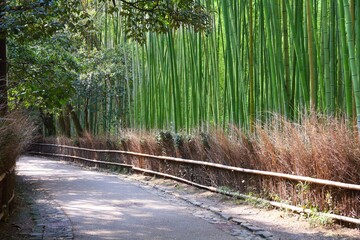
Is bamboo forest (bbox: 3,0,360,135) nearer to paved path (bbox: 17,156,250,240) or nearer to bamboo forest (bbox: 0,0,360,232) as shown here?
bamboo forest (bbox: 0,0,360,232)

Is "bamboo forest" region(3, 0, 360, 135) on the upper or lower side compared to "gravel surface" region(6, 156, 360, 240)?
upper

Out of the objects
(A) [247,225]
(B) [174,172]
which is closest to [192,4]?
(A) [247,225]

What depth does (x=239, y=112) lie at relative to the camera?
8.96 metres

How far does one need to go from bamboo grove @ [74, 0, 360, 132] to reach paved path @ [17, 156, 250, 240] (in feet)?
5.85

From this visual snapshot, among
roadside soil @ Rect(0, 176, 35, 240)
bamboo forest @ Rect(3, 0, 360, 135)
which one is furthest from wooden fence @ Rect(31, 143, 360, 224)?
roadside soil @ Rect(0, 176, 35, 240)

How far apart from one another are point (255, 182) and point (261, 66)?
192 cm

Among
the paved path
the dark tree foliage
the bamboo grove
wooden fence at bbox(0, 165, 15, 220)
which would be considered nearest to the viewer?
the paved path

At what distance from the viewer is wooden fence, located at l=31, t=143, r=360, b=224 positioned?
5445 millimetres

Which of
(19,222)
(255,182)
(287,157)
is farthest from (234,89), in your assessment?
(19,222)

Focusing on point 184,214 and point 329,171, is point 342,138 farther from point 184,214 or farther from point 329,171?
point 184,214

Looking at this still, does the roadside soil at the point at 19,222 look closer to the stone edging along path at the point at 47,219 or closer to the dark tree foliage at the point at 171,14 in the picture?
the stone edging along path at the point at 47,219

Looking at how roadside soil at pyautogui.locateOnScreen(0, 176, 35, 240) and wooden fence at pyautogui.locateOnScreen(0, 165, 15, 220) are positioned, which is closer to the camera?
roadside soil at pyautogui.locateOnScreen(0, 176, 35, 240)

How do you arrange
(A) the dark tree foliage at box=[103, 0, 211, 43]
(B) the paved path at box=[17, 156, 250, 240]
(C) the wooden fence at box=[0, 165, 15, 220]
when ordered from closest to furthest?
(B) the paved path at box=[17, 156, 250, 240] < (C) the wooden fence at box=[0, 165, 15, 220] < (A) the dark tree foliage at box=[103, 0, 211, 43]

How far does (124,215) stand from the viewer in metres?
6.80
